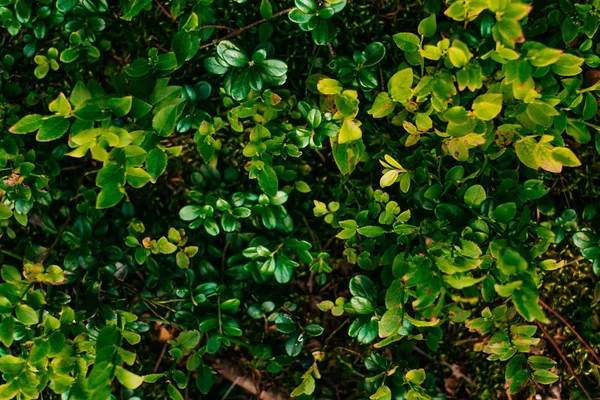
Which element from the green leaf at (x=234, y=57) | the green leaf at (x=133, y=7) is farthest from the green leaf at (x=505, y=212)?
the green leaf at (x=133, y=7)

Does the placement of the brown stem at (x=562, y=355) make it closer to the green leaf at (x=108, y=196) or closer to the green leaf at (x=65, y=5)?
the green leaf at (x=108, y=196)

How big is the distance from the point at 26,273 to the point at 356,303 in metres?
1.30

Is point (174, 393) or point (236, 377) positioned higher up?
point (174, 393)

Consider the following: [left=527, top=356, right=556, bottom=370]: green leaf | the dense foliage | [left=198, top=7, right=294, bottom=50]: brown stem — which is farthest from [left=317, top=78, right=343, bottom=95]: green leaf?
[left=527, top=356, right=556, bottom=370]: green leaf

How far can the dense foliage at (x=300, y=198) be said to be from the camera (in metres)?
1.82

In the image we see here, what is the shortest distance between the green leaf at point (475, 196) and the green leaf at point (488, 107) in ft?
0.80

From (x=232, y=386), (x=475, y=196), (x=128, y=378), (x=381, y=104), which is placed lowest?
(x=232, y=386)

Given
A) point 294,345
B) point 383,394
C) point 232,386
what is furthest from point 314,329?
point 232,386

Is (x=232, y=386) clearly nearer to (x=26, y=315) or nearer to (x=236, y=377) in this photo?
(x=236, y=377)

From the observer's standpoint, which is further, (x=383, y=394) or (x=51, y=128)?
(x=383, y=394)

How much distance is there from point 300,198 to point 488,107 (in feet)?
3.02

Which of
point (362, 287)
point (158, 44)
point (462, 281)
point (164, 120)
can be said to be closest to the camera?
point (462, 281)

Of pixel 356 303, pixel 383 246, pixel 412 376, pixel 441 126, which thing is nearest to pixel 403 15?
pixel 441 126

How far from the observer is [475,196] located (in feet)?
6.06
